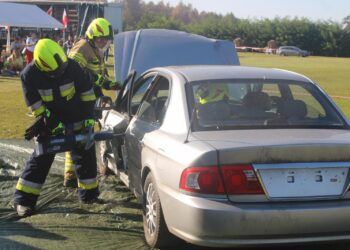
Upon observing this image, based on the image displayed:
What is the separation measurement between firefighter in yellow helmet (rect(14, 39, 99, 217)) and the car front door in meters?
0.50

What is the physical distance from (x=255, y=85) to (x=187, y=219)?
4.95 ft

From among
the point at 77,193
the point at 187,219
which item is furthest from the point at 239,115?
the point at 77,193

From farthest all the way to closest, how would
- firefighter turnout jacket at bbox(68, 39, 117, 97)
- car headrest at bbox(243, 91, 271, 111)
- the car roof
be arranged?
firefighter turnout jacket at bbox(68, 39, 117, 97)
the car roof
car headrest at bbox(243, 91, 271, 111)

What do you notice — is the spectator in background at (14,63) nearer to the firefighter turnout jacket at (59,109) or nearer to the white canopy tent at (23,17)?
the white canopy tent at (23,17)

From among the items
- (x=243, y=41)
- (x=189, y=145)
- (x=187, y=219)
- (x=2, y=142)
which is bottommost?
(x=243, y=41)

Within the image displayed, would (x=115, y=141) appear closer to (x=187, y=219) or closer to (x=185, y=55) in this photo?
(x=187, y=219)

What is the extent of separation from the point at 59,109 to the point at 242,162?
2268mm

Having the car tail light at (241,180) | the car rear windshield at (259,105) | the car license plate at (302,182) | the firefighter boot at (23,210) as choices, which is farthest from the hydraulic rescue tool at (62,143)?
the car license plate at (302,182)

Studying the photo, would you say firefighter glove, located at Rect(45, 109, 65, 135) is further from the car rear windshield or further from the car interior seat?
the car interior seat

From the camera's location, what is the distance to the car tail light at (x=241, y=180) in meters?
3.54

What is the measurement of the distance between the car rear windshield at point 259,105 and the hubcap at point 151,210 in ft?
2.03

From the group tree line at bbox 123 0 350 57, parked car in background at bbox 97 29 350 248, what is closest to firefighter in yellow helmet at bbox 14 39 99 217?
parked car in background at bbox 97 29 350 248

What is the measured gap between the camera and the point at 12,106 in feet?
44.1

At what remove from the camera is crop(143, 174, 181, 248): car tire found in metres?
3.98
